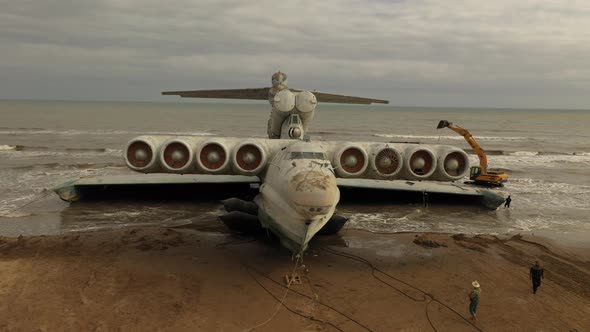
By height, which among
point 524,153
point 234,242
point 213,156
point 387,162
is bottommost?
point 234,242

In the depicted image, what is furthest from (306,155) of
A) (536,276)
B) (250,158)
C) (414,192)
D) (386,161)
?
(414,192)

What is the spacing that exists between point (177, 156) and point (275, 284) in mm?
5227

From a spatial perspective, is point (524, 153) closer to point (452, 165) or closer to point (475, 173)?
point (475, 173)

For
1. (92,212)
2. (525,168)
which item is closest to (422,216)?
(92,212)

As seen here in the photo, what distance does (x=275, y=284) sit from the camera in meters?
9.10

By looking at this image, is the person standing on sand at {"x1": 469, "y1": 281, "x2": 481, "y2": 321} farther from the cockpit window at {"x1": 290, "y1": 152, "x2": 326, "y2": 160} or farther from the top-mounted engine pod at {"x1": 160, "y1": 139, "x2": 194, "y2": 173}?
the top-mounted engine pod at {"x1": 160, "y1": 139, "x2": 194, "y2": 173}

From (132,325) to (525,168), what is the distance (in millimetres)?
30035

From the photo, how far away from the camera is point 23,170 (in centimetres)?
2353

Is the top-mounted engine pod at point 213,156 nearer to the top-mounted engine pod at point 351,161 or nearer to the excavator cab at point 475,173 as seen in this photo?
the top-mounted engine pod at point 351,161

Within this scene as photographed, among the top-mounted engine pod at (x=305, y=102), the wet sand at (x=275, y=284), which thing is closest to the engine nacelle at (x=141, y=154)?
the wet sand at (x=275, y=284)

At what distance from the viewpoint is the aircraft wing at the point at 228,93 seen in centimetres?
1747

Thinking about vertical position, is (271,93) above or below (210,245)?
above

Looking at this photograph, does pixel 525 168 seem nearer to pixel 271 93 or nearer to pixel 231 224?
pixel 271 93

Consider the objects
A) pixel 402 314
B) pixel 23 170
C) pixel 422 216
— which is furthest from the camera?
pixel 23 170
